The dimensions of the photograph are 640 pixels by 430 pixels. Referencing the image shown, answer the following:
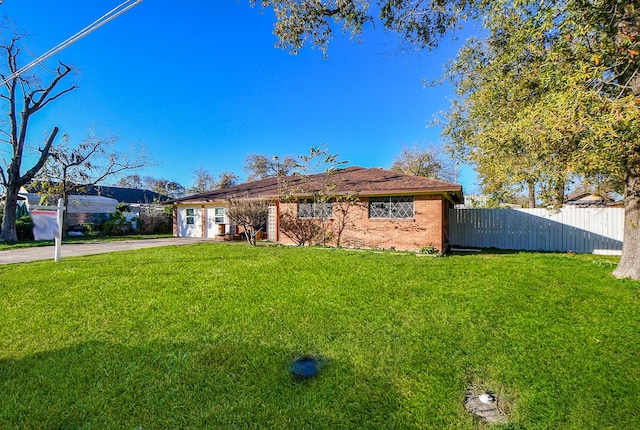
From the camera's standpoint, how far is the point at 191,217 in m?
18.7

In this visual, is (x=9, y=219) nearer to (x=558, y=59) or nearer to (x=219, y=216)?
(x=219, y=216)

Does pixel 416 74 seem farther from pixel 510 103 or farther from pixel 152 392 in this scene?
pixel 152 392

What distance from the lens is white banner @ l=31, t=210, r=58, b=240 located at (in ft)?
29.1

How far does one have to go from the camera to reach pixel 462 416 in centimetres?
270

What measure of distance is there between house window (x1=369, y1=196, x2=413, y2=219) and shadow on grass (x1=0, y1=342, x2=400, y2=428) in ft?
28.5

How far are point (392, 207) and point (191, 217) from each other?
12820 millimetres

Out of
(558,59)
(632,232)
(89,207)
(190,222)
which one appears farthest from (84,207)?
(632,232)

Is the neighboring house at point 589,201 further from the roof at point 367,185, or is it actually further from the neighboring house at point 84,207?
the neighboring house at point 84,207

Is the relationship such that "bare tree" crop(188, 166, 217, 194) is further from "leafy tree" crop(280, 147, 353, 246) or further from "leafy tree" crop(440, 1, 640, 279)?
"leafy tree" crop(440, 1, 640, 279)

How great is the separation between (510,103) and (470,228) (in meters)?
7.68

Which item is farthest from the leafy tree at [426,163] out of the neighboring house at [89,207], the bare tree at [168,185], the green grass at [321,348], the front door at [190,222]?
the bare tree at [168,185]

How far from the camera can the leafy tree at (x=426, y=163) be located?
26734mm

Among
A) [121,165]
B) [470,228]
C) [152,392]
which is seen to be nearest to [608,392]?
[152,392]

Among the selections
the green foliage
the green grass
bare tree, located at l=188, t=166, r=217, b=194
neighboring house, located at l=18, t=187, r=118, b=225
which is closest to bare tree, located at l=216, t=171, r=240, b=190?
bare tree, located at l=188, t=166, r=217, b=194
